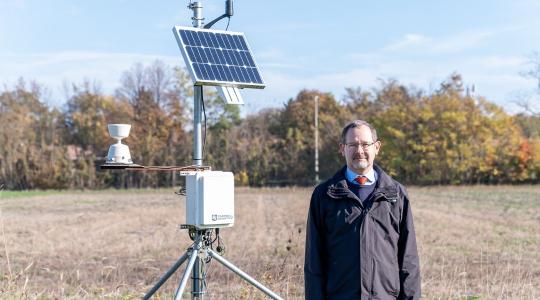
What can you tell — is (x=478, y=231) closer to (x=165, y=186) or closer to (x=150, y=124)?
(x=165, y=186)

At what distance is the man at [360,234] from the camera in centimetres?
371

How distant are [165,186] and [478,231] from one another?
33.9m

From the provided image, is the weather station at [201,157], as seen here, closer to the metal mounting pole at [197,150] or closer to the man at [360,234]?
the metal mounting pole at [197,150]

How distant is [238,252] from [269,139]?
38.9m

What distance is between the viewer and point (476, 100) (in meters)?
49.0

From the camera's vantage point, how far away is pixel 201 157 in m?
4.76

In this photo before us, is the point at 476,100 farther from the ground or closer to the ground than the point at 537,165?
farther from the ground

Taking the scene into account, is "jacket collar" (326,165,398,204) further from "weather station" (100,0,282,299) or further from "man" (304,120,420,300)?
"weather station" (100,0,282,299)

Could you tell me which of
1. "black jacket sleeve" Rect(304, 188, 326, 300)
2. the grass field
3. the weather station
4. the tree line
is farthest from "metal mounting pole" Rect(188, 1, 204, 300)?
the tree line

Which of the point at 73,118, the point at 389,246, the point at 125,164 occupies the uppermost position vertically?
the point at 73,118

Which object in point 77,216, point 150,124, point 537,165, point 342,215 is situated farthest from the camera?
point 150,124

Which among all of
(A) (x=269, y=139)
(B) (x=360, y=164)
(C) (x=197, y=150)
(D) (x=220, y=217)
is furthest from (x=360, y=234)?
(A) (x=269, y=139)

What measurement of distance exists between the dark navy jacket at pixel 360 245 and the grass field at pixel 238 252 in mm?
2153

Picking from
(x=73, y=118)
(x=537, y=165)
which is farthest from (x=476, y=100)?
(x=73, y=118)
